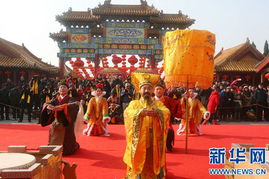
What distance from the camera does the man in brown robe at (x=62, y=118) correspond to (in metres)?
4.92

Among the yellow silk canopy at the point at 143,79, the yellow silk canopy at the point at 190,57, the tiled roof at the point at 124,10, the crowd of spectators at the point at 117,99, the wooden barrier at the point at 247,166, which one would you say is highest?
the tiled roof at the point at 124,10

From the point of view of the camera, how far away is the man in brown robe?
16.1ft

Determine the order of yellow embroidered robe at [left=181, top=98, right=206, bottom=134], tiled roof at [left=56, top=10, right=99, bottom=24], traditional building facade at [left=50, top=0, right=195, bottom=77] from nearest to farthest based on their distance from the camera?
yellow embroidered robe at [left=181, top=98, right=206, bottom=134]
traditional building facade at [left=50, top=0, right=195, bottom=77]
tiled roof at [left=56, top=10, right=99, bottom=24]

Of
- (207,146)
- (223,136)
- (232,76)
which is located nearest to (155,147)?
(207,146)

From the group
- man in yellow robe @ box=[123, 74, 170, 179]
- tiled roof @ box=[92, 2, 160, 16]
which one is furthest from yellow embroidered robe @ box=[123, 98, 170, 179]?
tiled roof @ box=[92, 2, 160, 16]

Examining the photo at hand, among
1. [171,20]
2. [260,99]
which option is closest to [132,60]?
[171,20]

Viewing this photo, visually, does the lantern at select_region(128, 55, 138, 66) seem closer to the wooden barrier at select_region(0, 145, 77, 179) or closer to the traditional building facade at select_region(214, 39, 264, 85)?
the traditional building facade at select_region(214, 39, 264, 85)

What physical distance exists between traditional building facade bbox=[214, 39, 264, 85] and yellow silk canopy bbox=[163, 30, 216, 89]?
14.4 m

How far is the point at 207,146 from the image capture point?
19.9ft

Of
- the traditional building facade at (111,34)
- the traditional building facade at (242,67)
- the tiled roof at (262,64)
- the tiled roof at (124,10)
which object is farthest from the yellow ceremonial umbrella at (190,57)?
the tiled roof at (124,10)

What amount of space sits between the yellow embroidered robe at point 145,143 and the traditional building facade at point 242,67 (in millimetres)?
16079

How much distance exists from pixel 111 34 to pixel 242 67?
9587mm

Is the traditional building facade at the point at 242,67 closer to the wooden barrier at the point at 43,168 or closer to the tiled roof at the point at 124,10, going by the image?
the tiled roof at the point at 124,10

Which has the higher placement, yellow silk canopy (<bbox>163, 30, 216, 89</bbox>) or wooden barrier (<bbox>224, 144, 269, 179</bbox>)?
yellow silk canopy (<bbox>163, 30, 216, 89</bbox>)
